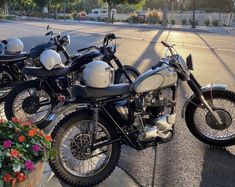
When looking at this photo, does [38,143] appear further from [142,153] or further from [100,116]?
[142,153]

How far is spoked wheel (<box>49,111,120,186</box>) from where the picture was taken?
3736mm

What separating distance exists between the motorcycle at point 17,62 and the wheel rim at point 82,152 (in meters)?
2.95

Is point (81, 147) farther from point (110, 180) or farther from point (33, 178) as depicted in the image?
point (33, 178)

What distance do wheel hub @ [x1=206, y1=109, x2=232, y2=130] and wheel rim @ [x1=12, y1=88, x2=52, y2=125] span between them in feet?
7.37

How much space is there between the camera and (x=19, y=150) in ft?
9.46

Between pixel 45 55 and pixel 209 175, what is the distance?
2.59m

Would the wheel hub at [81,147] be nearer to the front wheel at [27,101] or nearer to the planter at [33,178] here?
the planter at [33,178]

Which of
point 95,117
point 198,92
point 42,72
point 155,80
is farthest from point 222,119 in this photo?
point 42,72

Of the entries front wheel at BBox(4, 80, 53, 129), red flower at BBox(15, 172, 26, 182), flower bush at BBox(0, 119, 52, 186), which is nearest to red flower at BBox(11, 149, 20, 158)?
flower bush at BBox(0, 119, 52, 186)

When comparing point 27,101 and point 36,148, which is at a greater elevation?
point 36,148

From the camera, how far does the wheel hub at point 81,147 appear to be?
3.83 metres

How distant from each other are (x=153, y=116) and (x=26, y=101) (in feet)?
6.77

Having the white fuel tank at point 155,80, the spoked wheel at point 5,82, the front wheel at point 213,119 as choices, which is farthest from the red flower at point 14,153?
the spoked wheel at point 5,82

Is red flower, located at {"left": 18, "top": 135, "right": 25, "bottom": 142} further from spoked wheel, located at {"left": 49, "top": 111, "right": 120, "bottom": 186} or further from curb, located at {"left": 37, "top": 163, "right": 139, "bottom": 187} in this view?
curb, located at {"left": 37, "top": 163, "right": 139, "bottom": 187}
